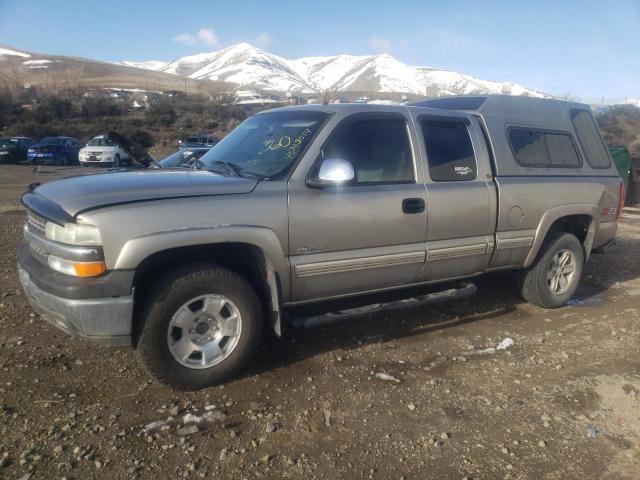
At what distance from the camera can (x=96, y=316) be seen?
297 centimetres

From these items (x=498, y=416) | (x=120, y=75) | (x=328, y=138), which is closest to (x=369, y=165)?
(x=328, y=138)

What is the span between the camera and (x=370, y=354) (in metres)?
4.04

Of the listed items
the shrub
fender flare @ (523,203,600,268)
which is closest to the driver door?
fender flare @ (523,203,600,268)

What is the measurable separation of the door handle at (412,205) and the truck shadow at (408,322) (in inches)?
33.6

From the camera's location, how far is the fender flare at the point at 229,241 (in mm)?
2967

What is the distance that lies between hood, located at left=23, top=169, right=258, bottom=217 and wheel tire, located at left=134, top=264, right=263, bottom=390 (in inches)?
19.6

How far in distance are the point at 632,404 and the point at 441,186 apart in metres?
2.03

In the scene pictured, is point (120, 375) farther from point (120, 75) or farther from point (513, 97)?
point (120, 75)

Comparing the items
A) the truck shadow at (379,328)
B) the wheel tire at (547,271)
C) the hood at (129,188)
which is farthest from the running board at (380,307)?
the hood at (129,188)

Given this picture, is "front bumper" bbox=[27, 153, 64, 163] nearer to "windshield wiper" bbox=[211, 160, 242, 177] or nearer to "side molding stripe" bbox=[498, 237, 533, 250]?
"windshield wiper" bbox=[211, 160, 242, 177]

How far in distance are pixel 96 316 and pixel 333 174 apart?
1.72m

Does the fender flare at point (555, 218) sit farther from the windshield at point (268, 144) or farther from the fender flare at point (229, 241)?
the fender flare at point (229, 241)

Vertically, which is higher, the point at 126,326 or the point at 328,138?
the point at 328,138

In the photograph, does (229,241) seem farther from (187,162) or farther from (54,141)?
(54,141)
